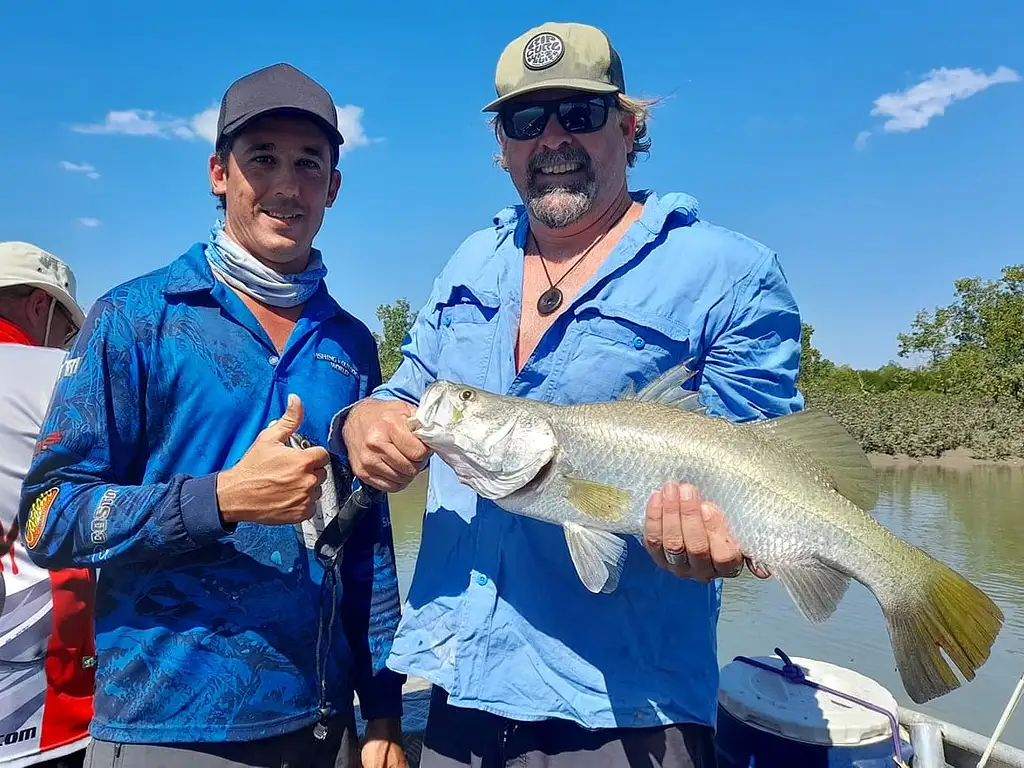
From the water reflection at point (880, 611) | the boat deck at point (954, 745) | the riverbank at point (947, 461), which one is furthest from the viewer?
the riverbank at point (947, 461)

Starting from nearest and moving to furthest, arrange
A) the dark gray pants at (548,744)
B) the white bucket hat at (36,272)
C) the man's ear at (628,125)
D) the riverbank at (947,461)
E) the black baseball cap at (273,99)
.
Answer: the dark gray pants at (548,744)
the black baseball cap at (273,99)
the man's ear at (628,125)
the white bucket hat at (36,272)
the riverbank at (947,461)

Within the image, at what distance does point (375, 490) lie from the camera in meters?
2.91

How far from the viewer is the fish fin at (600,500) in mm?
2590

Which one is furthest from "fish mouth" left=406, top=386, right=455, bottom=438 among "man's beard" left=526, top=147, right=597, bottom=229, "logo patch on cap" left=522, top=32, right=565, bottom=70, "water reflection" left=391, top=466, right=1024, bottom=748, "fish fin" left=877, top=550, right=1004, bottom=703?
"water reflection" left=391, top=466, right=1024, bottom=748

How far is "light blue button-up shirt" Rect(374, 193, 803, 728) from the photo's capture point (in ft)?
8.64

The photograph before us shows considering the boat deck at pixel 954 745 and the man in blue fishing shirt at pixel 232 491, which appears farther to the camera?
the boat deck at pixel 954 745

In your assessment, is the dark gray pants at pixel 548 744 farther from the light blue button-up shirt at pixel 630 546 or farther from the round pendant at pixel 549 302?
the round pendant at pixel 549 302

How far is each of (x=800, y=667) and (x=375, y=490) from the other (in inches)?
117

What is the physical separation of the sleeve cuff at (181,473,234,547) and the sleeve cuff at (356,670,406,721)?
Answer: 1038 millimetres

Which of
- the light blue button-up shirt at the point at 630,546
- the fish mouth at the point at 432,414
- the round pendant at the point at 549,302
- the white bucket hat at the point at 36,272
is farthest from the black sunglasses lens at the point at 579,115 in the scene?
the white bucket hat at the point at 36,272

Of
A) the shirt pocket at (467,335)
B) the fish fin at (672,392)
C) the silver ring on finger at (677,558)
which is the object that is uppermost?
the shirt pocket at (467,335)

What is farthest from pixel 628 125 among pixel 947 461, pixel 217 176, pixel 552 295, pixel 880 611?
pixel 947 461

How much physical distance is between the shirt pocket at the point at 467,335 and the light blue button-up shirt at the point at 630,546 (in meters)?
0.02

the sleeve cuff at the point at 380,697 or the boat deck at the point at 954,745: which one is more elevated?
the sleeve cuff at the point at 380,697
